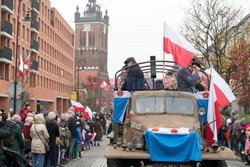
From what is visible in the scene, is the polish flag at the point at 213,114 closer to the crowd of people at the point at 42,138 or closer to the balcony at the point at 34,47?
the crowd of people at the point at 42,138

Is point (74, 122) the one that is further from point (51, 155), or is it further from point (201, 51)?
point (201, 51)

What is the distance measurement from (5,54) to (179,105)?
1501 inches

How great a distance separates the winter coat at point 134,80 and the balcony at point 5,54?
115 ft

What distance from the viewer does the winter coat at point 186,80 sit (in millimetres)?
12344

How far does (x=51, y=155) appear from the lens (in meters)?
14.6

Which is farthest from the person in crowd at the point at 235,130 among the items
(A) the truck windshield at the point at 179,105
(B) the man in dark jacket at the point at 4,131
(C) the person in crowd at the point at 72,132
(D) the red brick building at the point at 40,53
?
(D) the red brick building at the point at 40,53

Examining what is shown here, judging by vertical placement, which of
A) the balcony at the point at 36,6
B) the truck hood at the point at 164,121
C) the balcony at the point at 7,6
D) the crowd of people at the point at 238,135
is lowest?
the crowd of people at the point at 238,135

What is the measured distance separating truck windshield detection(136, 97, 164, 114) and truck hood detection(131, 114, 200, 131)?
9.8 inches

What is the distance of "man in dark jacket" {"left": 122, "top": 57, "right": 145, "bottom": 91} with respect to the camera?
13281 millimetres

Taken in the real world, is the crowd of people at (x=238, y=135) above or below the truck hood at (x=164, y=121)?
below

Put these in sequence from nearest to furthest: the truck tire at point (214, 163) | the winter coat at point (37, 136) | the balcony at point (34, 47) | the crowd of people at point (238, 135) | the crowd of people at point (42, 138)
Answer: the truck tire at point (214, 163), the crowd of people at point (42, 138), the winter coat at point (37, 136), the crowd of people at point (238, 135), the balcony at point (34, 47)

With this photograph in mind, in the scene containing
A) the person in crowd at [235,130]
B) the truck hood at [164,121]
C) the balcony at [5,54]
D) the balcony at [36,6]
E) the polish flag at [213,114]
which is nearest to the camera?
the truck hood at [164,121]

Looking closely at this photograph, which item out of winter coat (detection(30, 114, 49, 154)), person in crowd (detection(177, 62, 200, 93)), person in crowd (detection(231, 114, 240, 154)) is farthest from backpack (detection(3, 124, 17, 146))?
person in crowd (detection(231, 114, 240, 154))

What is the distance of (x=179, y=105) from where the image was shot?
37.2 feet
